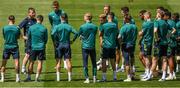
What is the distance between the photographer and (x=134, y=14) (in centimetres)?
4556

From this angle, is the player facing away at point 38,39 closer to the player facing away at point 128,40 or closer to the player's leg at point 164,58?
the player facing away at point 128,40

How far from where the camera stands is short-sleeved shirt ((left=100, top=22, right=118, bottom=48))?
86.1 ft

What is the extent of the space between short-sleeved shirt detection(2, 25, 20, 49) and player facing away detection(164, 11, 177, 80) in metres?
A: 5.50

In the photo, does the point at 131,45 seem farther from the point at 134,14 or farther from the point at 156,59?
the point at 134,14

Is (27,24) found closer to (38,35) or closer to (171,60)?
(38,35)

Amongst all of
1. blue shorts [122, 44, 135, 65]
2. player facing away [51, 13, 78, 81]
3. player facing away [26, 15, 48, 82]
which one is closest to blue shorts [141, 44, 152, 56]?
blue shorts [122, 44, 135, 65]

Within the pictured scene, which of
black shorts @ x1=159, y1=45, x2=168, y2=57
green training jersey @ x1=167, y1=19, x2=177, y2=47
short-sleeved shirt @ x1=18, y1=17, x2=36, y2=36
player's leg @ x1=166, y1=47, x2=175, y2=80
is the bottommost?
player's leg @ x1=166, y1=47, x2=175, y2=80

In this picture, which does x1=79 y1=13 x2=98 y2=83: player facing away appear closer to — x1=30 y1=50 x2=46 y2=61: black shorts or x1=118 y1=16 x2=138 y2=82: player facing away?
x1=118 y1=16 x2=138 y2=82: player facing away

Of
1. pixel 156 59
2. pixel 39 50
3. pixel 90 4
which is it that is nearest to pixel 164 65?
pixel 156 59

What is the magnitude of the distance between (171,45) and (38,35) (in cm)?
506

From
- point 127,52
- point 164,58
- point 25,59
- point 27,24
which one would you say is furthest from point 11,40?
point 164,58

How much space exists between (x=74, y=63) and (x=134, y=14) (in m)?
14.9

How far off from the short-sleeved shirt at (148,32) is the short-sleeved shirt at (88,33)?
207cm

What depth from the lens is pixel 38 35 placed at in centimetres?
2602
